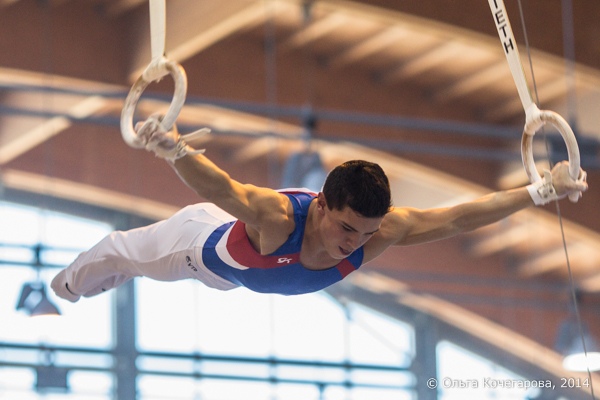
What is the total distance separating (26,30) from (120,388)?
2.98 meters

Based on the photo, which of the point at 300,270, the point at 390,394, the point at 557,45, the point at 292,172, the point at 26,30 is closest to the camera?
the point at 300,270

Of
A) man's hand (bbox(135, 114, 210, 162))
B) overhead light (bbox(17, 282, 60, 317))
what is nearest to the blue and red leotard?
man's hand (bbox(135, 114, 210, 162))

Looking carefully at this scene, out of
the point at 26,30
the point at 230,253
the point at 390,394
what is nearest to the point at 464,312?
the point at 390,394

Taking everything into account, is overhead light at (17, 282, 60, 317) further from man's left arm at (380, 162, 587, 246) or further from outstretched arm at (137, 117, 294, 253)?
man's left arm at (380, 162, 587, 246)

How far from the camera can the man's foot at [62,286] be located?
13.7ft

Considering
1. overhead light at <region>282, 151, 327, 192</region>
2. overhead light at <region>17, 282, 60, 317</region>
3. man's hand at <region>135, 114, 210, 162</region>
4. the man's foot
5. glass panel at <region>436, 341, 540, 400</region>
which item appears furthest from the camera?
glass panel at <region>436, 341, 540, 400</region>

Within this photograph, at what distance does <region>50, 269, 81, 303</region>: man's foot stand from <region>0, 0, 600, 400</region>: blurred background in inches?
137

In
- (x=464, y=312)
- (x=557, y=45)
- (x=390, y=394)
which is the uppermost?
(x=557, y=45)

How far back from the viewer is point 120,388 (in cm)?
883

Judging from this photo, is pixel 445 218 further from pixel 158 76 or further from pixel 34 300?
pixel 34 300

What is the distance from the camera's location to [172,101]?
2910 millimetres

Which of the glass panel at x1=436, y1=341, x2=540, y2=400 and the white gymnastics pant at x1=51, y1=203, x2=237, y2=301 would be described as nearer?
→ the white gymnastics pant at x1=51, y1=203, x2=237, y2=301

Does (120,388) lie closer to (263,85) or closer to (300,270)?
(263,85)

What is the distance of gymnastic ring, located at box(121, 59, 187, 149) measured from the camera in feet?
9.46
